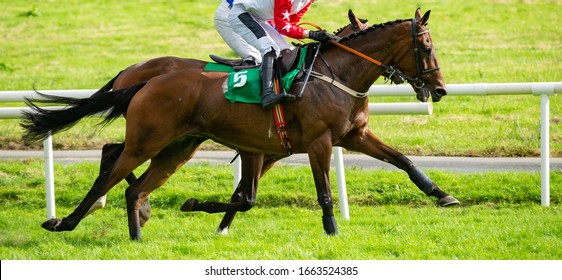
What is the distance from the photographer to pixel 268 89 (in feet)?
23.4

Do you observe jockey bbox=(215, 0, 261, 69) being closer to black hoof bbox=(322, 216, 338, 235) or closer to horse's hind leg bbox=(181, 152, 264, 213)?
Result: horse's hind leg bbox=(181, 152, 264, 213)

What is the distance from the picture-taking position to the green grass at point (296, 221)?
21.8 feet

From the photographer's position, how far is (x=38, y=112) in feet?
26.2

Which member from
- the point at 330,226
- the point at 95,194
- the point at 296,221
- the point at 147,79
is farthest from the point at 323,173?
the point at 147,79

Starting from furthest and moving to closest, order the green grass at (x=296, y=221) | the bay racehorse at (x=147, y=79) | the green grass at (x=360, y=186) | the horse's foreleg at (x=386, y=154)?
the bay racehorse at (x=147, y=79)
the horse's foreleg at (x=386, y=154)
the green grass at (x=360, y=186)
the green grass at (x=296, y=221)

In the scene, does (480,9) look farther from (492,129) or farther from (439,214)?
(439,214)

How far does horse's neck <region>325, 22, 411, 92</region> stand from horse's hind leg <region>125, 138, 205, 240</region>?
1.37m

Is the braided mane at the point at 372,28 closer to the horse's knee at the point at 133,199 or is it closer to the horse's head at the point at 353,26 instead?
the horse's head at the point at 353,26

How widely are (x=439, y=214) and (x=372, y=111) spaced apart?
1220 mm

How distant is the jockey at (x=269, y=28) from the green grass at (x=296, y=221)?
117cm

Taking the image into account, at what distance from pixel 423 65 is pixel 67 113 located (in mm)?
2906

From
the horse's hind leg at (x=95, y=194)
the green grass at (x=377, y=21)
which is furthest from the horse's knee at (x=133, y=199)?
the green grass at (x=377, y=21)

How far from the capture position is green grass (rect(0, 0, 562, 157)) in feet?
38.3

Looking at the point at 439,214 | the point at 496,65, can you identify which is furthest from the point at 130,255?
the point at 496,65
